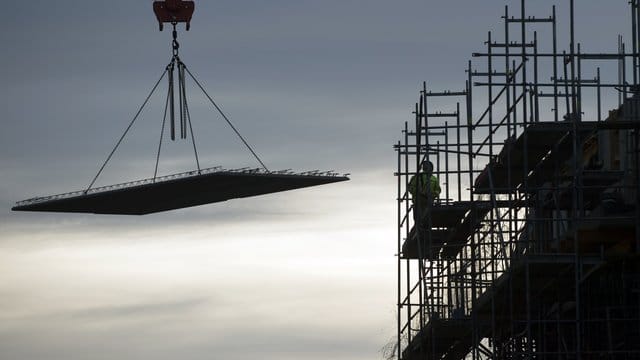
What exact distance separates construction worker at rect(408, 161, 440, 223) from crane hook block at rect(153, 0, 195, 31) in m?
11.9

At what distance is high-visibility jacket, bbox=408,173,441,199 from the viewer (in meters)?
53.2

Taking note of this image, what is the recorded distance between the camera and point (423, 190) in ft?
179

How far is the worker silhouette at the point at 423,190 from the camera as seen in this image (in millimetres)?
52938

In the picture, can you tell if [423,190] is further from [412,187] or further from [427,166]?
[412,187]

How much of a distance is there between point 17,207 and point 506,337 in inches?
614

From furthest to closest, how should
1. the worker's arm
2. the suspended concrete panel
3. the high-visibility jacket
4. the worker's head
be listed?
1. the worker's arm
2. the worker's head
3. the high-visibility jacket
4. the suspended concrete panel

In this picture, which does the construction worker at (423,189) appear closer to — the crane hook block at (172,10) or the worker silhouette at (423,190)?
the worker silhouette at (423,190)

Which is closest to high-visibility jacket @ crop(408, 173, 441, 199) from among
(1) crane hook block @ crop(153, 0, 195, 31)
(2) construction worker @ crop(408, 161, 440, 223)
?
(2) construction worker @ crop(408, 161, 440, 223)

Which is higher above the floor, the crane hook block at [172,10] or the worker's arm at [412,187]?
the crane hook block at [172,10]

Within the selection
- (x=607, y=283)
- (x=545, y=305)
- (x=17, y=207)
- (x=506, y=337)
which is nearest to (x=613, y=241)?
(x=607, y=283)

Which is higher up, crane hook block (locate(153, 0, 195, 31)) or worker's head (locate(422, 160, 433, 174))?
crane hook block (locate(153, 0, 195, 31))

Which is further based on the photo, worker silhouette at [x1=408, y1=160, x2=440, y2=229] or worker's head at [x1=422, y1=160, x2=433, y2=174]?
worker's head at [x1=422, y1=160, x2=433, y2=174]

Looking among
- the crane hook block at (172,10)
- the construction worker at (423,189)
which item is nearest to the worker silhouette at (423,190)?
the construction worker at (423,189)

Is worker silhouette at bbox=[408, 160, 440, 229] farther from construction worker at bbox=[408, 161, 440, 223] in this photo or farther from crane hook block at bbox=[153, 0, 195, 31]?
crane hook block at bbox=[153, 0, 195, 31]
